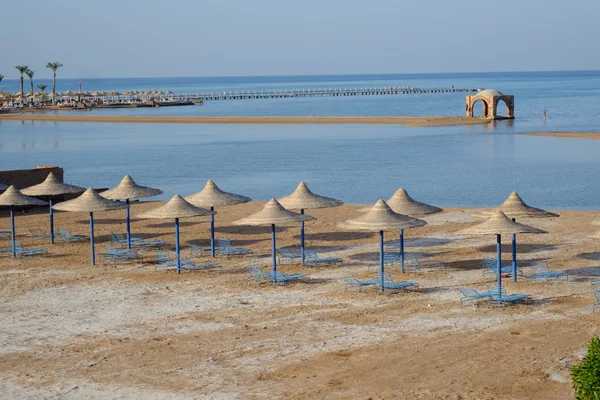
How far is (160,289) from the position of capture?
1947 centimetres

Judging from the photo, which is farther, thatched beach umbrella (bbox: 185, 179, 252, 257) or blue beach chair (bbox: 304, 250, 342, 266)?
thatched beach umbrella (bbox: 185, 179, 252, 257)

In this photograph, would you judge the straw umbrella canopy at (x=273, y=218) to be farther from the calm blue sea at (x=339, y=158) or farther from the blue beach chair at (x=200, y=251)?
the calm blue sea at (x=339, y=158)

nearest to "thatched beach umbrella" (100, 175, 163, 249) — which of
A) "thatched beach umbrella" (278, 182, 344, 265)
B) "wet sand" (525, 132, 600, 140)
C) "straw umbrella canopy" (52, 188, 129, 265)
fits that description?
"straw umbrella canopy" (52, 188, 129, 265)

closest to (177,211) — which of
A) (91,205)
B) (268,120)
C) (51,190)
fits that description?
(91,205)

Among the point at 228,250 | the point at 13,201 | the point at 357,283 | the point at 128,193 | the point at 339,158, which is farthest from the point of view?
the point at 339,158

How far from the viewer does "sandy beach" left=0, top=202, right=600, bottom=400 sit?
44.0 feet

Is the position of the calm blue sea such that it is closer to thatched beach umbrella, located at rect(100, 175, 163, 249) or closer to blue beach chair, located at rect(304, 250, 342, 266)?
thatched beach umbrella, located at rect(100, 175, 163, 249)

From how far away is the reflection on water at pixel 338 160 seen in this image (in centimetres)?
3903

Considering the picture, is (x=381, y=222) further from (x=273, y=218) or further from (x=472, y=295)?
(x=472, y=295)

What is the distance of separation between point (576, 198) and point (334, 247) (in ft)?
47.4

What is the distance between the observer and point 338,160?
51281 mm

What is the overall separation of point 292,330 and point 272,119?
72943mm

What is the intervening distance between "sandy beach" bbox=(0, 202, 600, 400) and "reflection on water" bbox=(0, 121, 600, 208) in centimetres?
1418

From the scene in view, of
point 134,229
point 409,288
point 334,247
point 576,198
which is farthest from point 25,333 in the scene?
point 576,198
